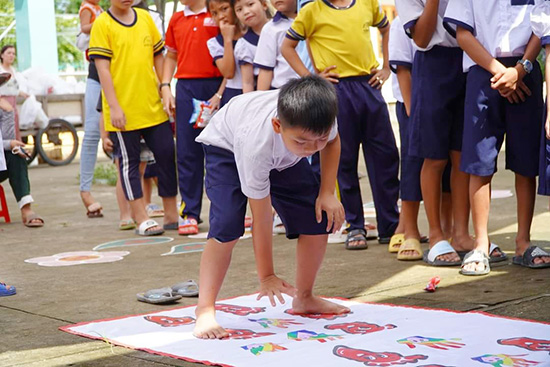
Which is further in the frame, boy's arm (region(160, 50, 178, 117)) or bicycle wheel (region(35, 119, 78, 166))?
bicycle wheel (region(35, 119, 78, 166))

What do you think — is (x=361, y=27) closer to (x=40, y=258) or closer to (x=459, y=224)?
(x=459, y=224)

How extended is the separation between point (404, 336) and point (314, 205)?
0.68m

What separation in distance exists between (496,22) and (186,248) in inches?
93.7

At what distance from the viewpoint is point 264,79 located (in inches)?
232

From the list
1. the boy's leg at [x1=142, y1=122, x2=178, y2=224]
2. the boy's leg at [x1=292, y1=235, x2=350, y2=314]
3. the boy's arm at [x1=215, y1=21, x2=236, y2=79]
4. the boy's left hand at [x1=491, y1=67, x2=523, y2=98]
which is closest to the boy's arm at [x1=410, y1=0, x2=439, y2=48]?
the boy's left hand at [x1=491, y1=67, x2=523, y2=98]

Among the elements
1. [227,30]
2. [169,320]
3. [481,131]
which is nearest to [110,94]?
[227,30]

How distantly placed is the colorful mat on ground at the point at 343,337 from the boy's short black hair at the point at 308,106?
0.76 m

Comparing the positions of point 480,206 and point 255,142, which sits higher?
point 255,142

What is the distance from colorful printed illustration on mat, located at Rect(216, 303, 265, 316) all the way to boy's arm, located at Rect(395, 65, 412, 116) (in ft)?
6.31

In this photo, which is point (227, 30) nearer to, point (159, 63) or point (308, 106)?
point (159, 63)

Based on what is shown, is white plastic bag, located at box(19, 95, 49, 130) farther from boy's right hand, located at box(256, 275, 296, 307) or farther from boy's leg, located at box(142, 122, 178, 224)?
boy's right hand, located at box(256, 275, 296, 307)

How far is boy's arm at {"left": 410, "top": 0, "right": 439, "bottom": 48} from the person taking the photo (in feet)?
15.4

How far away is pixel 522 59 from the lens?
4453 mm

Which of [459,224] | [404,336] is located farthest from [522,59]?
[404,336]
